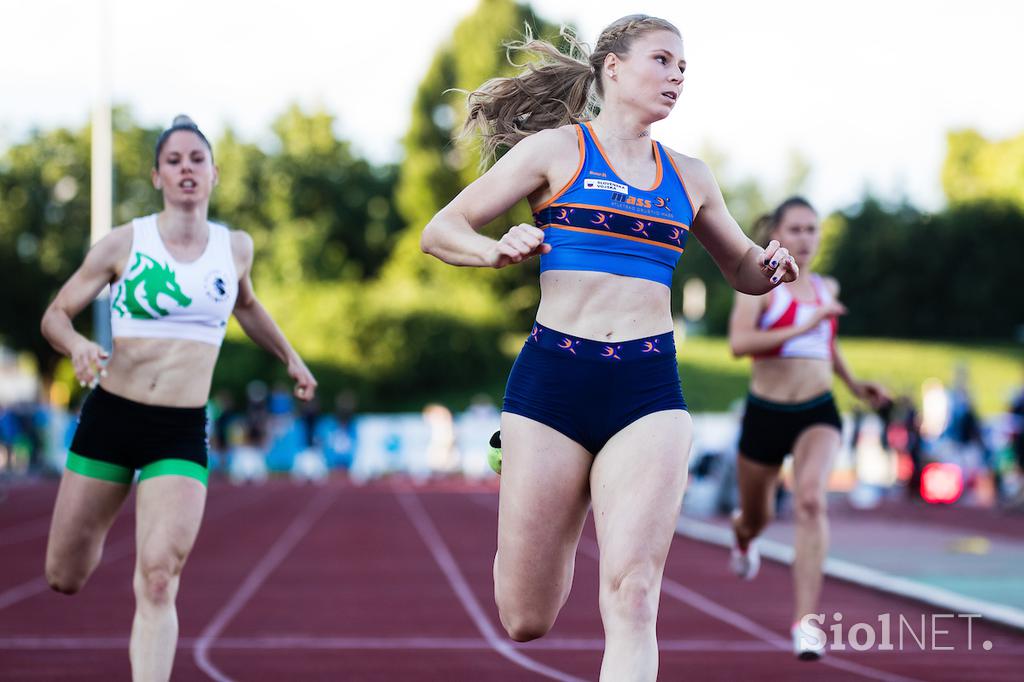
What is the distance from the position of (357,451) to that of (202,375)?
104ft

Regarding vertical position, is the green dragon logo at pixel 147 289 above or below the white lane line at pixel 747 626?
above

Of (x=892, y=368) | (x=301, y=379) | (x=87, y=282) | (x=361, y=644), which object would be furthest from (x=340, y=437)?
(x=87, y=282)

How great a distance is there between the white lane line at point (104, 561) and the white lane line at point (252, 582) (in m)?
1.00

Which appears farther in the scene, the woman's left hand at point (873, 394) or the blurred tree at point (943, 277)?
the blurred tree at point (943, 277)

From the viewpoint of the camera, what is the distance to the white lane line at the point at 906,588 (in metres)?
9.30

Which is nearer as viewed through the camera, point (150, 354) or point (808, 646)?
point (150, 354)

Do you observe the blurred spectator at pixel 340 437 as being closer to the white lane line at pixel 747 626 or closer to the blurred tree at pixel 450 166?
the blurred tree at pixel 450 166

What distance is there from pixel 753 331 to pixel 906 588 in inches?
145

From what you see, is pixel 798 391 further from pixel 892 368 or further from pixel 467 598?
pixel 892 368

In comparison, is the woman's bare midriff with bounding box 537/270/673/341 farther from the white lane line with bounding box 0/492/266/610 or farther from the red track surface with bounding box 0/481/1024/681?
the white lane line with bounding box 0/492/266/610

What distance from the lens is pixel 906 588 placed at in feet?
35.1

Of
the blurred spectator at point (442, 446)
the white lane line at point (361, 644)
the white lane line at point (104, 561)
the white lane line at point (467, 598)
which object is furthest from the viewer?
the blurred spectator at point (442, 446)

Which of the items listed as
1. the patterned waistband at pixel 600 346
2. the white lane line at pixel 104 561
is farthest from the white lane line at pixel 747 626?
the white lane line at pixel 104 561

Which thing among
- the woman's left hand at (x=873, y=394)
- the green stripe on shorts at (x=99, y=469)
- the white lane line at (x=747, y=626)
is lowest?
the white lane line at (x=747, y=626)
